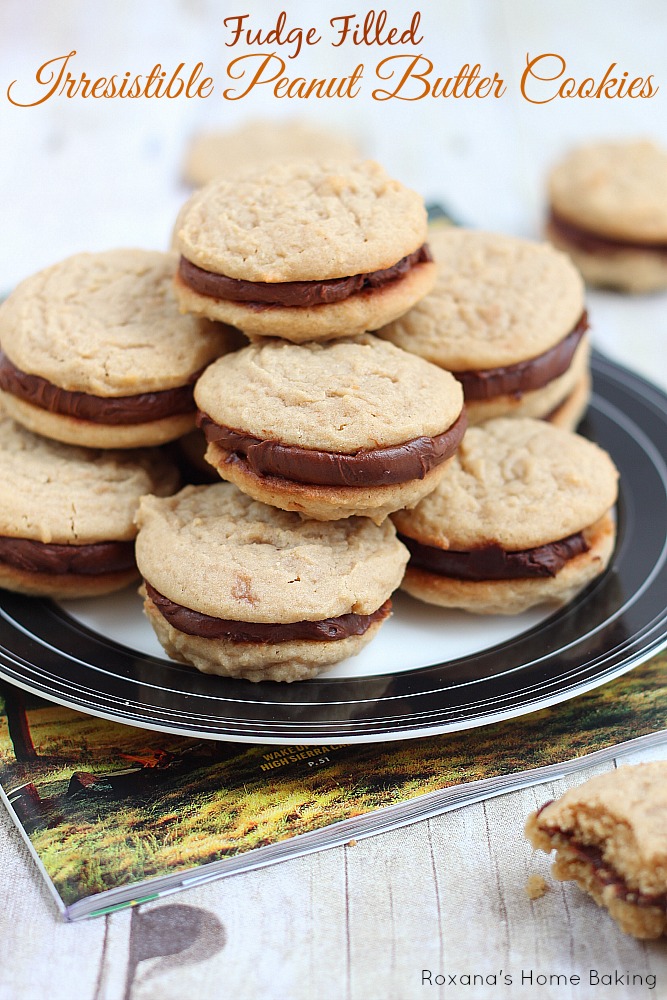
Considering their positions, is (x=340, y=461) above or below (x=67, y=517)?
above

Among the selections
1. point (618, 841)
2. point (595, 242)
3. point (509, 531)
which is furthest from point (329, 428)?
point (595, 242)

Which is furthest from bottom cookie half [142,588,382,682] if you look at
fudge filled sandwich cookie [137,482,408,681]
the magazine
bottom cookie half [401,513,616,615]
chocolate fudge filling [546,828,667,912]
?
chocolate fudge filling [546,828,667,912]

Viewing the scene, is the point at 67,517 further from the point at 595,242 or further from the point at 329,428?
the point at 595,242

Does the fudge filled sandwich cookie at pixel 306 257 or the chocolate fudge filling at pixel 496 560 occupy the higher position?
the fudge filled sandwich cookie at pixel 306 257

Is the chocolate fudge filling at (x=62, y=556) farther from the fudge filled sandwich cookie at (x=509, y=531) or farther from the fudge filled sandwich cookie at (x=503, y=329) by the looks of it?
the fudge filled sandwich cookie at (x=503, y=329)

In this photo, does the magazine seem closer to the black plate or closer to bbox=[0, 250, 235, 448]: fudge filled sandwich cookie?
the black plate

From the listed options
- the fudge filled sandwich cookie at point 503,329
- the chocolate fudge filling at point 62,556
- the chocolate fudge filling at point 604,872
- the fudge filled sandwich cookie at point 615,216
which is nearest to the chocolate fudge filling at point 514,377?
the fudge filled sandwich cookie at point 503,329
